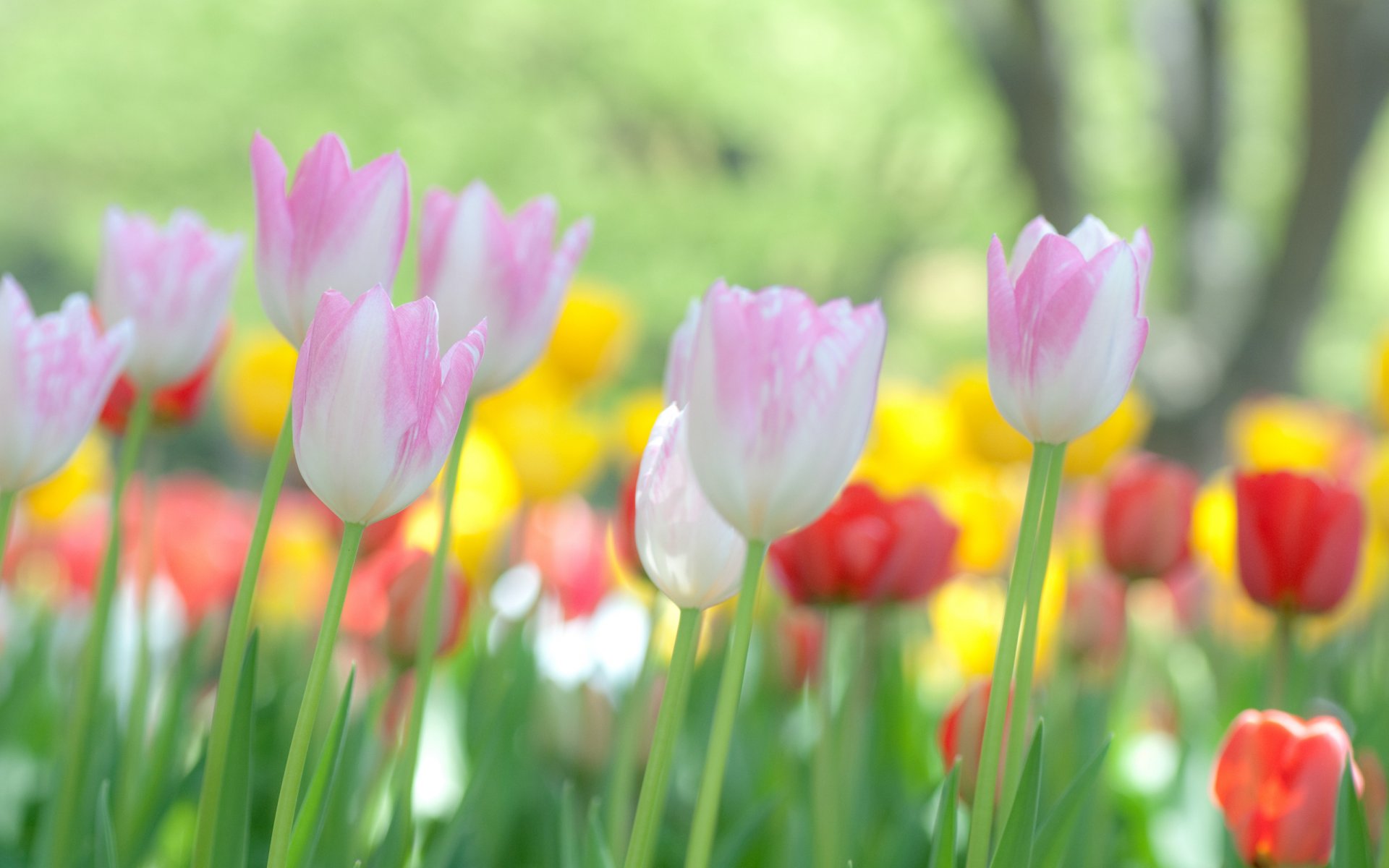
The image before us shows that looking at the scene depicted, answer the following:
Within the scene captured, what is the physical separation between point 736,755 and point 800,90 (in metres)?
4.66

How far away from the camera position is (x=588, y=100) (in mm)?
5641

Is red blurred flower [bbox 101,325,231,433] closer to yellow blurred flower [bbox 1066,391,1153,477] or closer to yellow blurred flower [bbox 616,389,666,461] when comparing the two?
yellow blurred flower [bbox 616,389,666,461]

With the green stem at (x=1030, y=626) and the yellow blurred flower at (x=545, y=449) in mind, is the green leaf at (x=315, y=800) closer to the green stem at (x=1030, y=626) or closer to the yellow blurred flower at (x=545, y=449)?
the green stem at (x=1030, y=626)

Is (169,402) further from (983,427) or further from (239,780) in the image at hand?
(983,427)

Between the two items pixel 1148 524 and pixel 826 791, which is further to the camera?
pixel 1148 524

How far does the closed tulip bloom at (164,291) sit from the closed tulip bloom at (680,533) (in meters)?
0.29

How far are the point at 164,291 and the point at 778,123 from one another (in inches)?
202

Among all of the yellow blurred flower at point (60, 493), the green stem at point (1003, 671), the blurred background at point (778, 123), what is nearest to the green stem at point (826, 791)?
the green stem at point (1003, 671)

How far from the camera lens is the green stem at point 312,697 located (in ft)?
1.41

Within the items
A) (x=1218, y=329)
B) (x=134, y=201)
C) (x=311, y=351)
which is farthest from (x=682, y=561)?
(x=134, y=201)

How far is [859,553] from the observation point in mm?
812

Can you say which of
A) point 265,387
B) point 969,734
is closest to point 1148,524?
point 969,734

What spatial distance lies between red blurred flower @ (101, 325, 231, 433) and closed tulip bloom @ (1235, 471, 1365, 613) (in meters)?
0.68

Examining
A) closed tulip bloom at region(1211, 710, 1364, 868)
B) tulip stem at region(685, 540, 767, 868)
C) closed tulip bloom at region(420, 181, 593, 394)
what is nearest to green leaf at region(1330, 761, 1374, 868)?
closed tulip bloom at region(1211, 710, 1364, 868)
